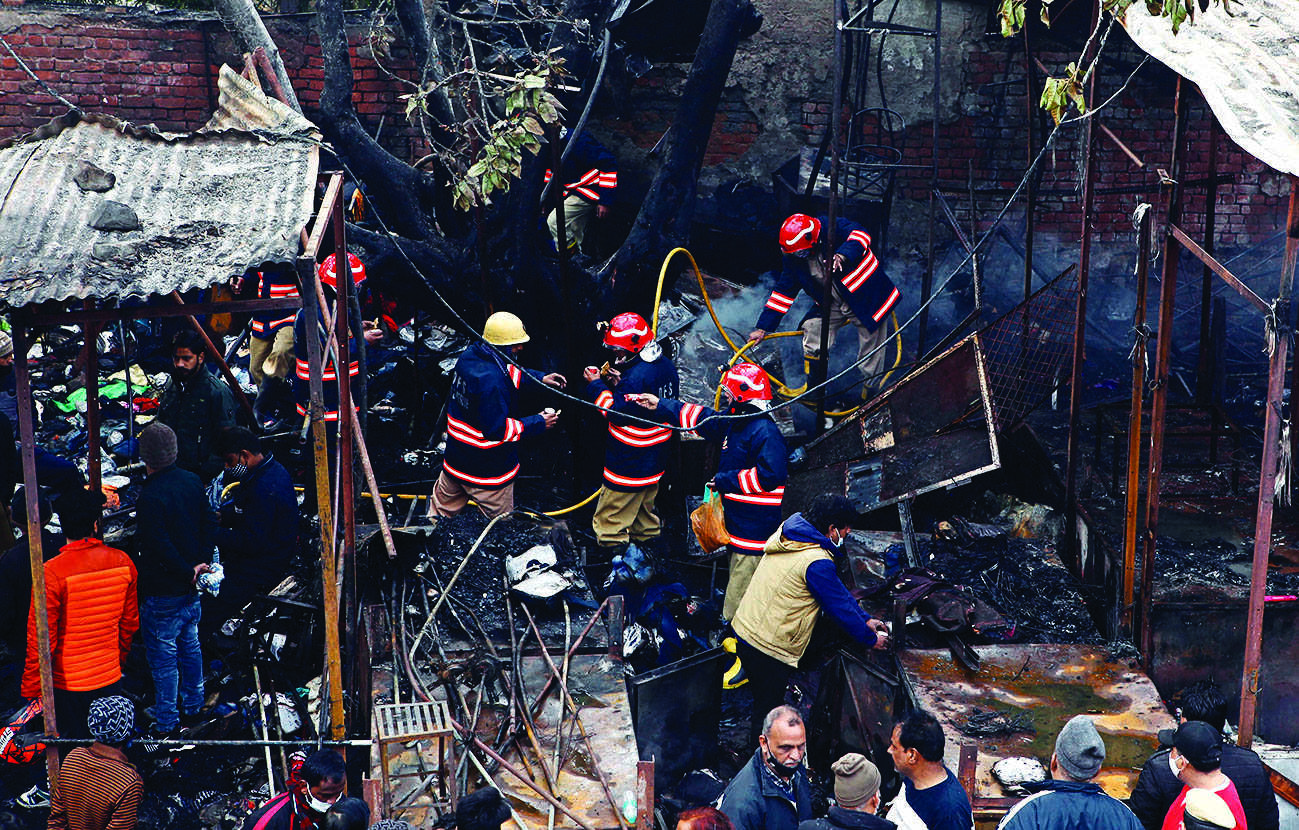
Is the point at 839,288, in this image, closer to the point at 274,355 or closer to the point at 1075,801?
the point at 274,355

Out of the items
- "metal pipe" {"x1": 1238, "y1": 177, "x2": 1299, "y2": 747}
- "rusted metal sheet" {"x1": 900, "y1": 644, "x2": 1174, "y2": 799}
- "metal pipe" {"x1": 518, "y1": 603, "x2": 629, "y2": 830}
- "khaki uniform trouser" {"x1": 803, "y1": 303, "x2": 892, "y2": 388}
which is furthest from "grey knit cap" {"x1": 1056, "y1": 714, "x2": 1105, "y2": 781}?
"khaki uniform trouser" {"x1": 803, "y1": 303, "x2": 892, "y2": 388}

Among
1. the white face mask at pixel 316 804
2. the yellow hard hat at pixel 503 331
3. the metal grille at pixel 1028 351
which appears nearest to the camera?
the white face mask at pixel 316 804

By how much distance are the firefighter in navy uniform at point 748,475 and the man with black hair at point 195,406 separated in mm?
3047

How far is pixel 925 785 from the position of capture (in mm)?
4496

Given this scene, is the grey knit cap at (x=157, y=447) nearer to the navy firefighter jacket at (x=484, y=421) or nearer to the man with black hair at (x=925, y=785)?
the navy firefighter jacket at (x=484, y=421)

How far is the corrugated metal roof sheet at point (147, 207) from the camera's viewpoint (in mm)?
4773

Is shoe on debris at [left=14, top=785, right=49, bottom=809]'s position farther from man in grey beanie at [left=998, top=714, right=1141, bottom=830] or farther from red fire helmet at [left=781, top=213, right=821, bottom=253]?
red fire helmet at [left=781, top=213, right=821, bottom=253]

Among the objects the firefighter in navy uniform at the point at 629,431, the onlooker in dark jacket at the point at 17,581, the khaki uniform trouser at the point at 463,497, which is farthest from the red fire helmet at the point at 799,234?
the onlooker in dark jacket at the point at 17,581

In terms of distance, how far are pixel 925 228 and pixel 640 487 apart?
463 centimetres

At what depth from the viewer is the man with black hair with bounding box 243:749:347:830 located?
4434mm

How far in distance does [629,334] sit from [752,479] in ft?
4.42

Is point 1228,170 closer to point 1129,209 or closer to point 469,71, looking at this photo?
point 1129,209

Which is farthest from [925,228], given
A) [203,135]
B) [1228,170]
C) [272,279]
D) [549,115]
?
[203,135]

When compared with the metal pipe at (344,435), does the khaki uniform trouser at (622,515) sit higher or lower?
lower
